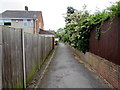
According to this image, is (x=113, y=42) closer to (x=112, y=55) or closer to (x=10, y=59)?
(x=112, y=55)

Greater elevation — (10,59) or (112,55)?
(10,59)

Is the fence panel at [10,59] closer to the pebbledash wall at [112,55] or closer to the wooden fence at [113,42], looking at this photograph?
the pebbledash wall at [112,55]

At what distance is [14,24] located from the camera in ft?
105

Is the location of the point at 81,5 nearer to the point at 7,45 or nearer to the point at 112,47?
the point at 112,47

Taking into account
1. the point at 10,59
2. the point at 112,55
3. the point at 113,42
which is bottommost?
the point at 112,55

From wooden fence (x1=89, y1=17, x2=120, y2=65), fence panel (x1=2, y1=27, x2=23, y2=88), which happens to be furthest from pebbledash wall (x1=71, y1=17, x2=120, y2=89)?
fence panel (x1=2, y1=27, x2=23, y2=88)

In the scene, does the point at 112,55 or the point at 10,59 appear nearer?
the point at 10,59

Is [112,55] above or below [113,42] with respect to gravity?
below

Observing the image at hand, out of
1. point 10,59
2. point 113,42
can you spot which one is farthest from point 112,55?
point 10,59

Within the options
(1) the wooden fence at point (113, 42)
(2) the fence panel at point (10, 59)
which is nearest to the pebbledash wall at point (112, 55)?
(1) the wooden fence at point (113, 42)

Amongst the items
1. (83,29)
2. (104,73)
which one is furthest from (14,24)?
(104,73)

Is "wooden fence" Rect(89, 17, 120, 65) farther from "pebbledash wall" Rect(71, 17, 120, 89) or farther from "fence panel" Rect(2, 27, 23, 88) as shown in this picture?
"fence panel" Rect(2, 27, 23, 88)

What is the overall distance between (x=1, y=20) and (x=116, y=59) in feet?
98.5

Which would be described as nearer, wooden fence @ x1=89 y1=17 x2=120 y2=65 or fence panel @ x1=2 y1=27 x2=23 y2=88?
fence panel @ x1=2 y1=27 x2=23 y2=88
